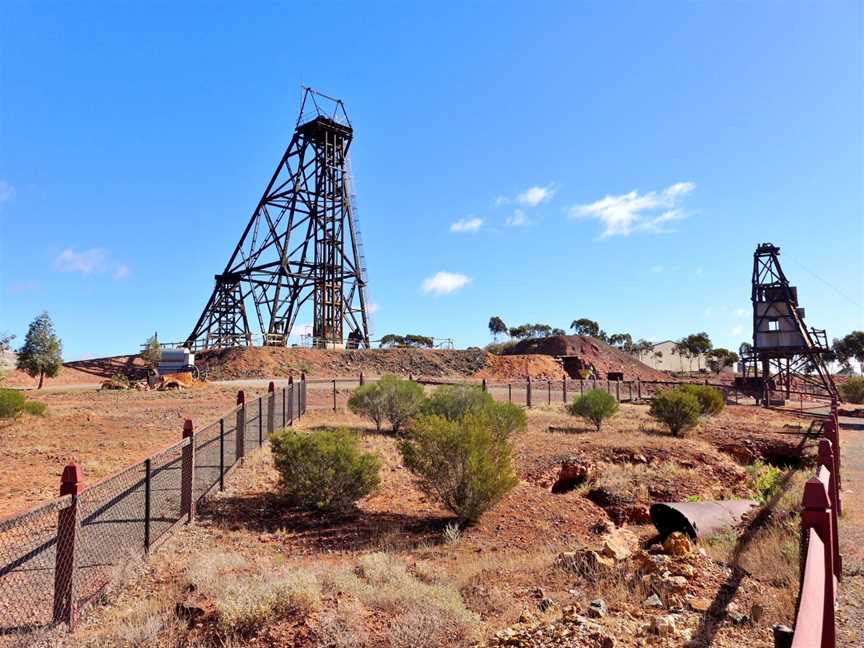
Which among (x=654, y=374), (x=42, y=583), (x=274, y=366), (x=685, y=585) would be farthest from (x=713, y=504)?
(x=654, y=374)

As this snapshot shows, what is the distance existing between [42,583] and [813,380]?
4648 centimetres

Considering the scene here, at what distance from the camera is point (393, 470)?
14055 millimetres

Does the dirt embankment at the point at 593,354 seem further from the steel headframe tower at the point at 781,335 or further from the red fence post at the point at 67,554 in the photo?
the red fence post at the point at 67,554

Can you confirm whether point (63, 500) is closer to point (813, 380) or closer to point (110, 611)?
point (110, 611)

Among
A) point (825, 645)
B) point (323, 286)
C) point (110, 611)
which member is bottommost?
point (110, 611)

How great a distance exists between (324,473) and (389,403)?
8720 millimetres

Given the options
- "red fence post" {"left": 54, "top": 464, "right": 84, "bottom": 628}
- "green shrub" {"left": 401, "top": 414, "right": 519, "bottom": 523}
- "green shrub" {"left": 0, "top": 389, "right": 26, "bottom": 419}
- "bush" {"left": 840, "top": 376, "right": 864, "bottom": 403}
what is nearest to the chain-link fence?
"red fence post" {"left": 54, "top": 464, "right": 84, "bottom": 628}

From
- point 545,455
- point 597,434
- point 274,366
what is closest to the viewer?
point 545,455

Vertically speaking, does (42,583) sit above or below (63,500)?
below

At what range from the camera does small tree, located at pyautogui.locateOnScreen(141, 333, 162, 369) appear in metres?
47.2

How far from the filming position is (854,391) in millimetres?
46219

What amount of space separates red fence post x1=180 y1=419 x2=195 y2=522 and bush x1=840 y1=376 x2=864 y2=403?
5047cm

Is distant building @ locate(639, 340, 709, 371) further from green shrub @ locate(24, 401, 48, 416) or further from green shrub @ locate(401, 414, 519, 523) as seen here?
green shrub @ locate(401, 414, 519, 523)

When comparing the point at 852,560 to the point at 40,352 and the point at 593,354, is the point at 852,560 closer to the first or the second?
the point at 40,352
